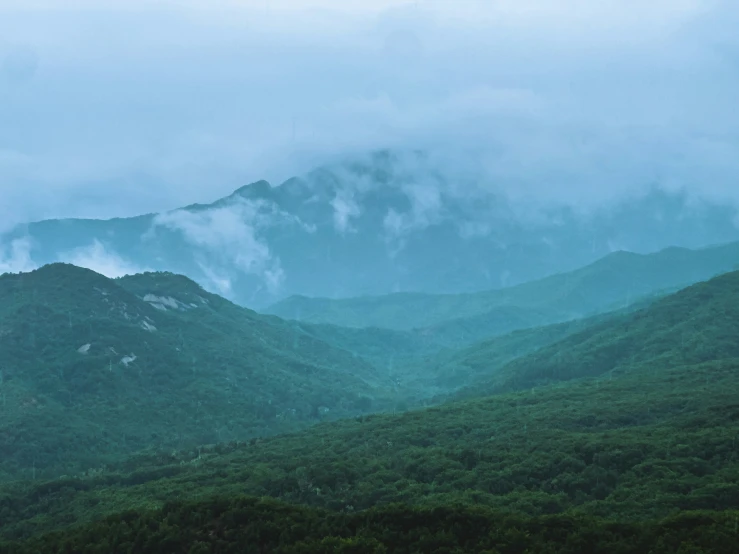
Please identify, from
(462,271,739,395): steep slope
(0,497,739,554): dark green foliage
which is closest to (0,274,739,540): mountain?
(0,497,739,554): dark green foliage

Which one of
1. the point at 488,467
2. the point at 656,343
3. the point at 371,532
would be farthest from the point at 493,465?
the point at 656,343

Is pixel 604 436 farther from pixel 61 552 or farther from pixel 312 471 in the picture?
pixel 61 552

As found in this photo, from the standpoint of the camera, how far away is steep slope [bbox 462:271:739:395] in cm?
14800

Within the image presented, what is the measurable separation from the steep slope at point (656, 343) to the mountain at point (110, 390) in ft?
144

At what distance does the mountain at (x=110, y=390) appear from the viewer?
128750 mm

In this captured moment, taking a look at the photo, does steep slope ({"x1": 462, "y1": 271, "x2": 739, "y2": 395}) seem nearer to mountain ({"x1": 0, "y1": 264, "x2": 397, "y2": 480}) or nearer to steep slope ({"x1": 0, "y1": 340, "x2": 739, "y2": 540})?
steep slope ({"x1": 0, "y1": 340, "x2": 739, "y2": 540})

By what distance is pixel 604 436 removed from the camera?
86.5 m

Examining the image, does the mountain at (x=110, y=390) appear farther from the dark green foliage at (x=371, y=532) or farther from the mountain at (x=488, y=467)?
the dark green foliage at (x=371, y=532)

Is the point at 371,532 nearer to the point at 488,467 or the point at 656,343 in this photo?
the point at 488,467

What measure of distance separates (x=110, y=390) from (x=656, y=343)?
399 ft

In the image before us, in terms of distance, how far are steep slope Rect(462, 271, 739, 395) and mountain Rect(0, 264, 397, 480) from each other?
4383 cm

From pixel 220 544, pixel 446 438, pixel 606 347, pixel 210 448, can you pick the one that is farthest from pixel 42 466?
pixel 606 347

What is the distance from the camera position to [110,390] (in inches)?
6156

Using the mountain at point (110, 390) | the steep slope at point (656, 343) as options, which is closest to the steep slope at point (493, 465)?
the steep slope at point (656, 343)
